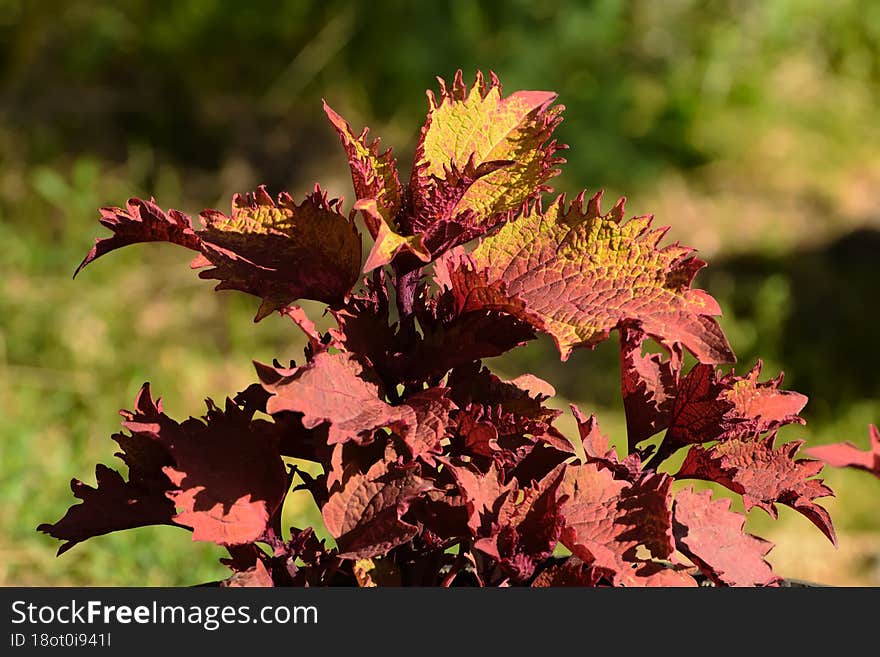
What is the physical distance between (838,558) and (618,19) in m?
2.14

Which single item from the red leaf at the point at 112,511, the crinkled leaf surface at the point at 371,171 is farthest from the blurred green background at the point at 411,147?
the crinkled leaf surface at the point at 371,171

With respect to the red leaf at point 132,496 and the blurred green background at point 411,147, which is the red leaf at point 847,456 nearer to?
the red leaf at point 132,496

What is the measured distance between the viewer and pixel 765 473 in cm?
92

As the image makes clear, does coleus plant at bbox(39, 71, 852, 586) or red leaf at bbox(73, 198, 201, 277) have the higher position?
red leaf at bbox(73, 198, 201, 277)

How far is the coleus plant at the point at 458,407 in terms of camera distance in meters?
0.82

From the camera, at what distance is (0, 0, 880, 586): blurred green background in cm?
302

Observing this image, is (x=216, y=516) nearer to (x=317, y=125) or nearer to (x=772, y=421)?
(x=772, y=421)

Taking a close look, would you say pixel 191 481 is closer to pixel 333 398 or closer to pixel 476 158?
pixel 333 398

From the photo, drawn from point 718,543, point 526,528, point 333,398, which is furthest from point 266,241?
point 718,543

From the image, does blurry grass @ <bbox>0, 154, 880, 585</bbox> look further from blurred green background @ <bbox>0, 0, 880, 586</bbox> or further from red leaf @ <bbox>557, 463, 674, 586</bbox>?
red leaf @ <bbox>557, 463, 674, 586</bbox>

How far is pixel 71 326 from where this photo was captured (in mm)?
2938

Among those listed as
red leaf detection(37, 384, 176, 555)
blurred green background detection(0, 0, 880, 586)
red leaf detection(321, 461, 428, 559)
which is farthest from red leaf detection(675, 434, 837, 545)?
blurred green background detection(0, 0, 880, 586)

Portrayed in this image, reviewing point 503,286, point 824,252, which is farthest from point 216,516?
point 824,252

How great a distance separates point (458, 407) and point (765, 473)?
259 millimetres
